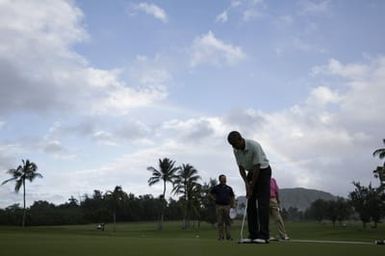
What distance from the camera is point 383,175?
55938 mm

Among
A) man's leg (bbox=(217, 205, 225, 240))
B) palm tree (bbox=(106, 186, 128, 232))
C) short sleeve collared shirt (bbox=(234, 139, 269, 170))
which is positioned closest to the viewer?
short sleeve collared shirt (bbox=(234, 139, 269, 170))

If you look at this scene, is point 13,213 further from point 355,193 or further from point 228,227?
point 228,227

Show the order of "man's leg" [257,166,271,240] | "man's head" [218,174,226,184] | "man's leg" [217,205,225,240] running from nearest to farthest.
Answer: "man's leg" [257,166,271,240] → "man's head" [218,174,226,184] → "man's leg" [217,205,225,240]

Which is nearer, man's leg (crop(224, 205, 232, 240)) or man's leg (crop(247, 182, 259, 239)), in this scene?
man's leg (crop(247, 182, 259, 239))

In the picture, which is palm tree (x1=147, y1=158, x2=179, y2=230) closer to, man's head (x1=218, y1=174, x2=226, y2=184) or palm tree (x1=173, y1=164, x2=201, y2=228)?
palm tree (x1=173, y1=164, x2=201, y2=228)

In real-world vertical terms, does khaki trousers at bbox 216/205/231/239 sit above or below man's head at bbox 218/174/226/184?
below

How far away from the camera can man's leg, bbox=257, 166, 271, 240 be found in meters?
7.61

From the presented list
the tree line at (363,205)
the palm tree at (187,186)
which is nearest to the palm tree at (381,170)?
the tree line at (363,205)

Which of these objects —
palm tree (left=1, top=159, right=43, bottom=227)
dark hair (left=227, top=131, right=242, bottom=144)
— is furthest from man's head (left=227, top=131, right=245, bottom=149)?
palm tree (left=1, top=159, right=43, bottom=227)

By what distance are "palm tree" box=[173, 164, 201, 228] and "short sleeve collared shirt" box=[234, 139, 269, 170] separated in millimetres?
78751

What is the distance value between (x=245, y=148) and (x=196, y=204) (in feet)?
267

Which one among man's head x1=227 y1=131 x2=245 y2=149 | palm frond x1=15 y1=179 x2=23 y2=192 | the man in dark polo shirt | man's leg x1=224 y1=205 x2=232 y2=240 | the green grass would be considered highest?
palm frond x1=15 y1=179 x2=23 y2=192

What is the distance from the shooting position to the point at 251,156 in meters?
7.79

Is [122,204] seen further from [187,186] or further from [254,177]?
[254,177]
